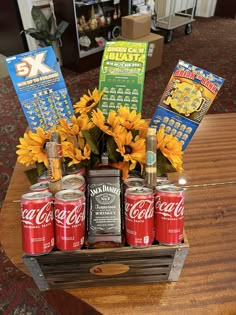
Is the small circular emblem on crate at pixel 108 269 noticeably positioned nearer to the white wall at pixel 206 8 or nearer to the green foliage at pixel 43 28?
the green foliage at pixel 43 28

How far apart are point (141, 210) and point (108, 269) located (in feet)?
0.59

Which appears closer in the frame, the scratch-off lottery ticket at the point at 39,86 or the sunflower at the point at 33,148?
the sunflower at the point at 33,148

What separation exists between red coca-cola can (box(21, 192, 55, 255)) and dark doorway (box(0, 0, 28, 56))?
3638 mm

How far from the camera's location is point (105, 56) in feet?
2.84

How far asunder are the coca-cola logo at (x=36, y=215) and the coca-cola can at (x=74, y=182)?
8 cm

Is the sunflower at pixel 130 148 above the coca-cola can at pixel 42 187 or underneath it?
above

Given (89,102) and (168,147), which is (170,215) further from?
(89,102)

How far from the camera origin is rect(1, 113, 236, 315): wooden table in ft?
2.23

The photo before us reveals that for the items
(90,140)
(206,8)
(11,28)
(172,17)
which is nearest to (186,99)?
(90,140)

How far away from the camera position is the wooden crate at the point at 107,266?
601mm

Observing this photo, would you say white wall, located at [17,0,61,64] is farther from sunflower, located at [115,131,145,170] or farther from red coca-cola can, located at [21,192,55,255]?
red coca-cola can, located at [21,192,55,255]

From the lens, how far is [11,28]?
3836 mm

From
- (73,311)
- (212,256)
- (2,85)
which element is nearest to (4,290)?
(73,311)

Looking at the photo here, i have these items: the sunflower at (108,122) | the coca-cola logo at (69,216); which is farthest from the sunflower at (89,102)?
the coca-cola logo at (69,216)
